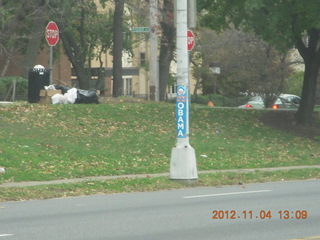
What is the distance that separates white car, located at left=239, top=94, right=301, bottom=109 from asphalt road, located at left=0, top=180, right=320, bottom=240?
83.5 ft

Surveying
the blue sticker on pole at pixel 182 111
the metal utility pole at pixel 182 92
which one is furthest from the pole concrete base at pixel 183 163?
the blue sticker on pole at pixel 182 111

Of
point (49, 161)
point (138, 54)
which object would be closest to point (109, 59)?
point (138, 54)

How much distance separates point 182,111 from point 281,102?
27.9 meters

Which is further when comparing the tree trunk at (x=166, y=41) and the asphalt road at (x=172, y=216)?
the tree trunk at (x=166, y=41)

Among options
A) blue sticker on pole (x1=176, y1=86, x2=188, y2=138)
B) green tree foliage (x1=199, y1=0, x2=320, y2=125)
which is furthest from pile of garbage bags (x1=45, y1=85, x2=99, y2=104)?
blue sticker on pole (x1=176, y1=86, x2=188, y2=138)

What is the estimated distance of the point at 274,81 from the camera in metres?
42.5

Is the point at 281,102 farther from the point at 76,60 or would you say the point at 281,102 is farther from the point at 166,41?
the point at 76,60

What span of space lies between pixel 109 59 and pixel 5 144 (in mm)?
46502

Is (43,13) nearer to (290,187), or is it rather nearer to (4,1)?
(4,1)

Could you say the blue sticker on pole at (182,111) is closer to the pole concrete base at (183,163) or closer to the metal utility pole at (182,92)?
the metal utility pole at (182,92)

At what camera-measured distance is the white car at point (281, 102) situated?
1670 inches
